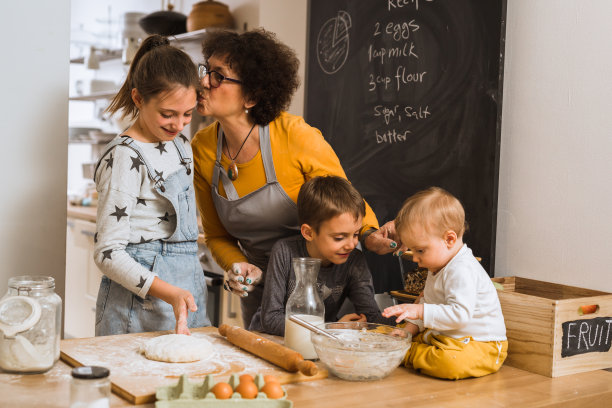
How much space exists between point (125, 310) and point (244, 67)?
0.70 meters

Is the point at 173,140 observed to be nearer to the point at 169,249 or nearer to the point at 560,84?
the point at 169,249

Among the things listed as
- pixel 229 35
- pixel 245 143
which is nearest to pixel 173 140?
pixel 245 143

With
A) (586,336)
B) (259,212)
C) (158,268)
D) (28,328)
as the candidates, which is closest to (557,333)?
(586,336)

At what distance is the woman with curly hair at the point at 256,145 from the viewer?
175cm

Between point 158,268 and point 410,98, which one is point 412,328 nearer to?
point 158,268

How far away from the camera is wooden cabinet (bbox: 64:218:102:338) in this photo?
3.97 m

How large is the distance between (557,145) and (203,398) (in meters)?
1.09

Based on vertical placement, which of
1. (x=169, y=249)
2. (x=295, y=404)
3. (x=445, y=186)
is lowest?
(x=295, y=404)

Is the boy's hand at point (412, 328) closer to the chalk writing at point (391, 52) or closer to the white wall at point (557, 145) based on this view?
the white wall at point (557, 145)

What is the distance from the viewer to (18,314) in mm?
1180

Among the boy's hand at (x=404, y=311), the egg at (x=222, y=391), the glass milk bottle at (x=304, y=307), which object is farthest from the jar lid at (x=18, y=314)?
the boy's hand at (x=404, y=311)

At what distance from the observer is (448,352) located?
4.19 feet

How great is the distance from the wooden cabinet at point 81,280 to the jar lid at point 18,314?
110 inches

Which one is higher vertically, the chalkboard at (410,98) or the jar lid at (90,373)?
the chalkboard at (410,98)
